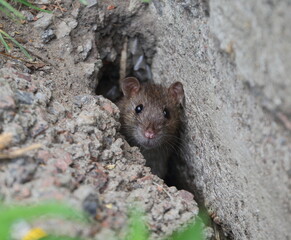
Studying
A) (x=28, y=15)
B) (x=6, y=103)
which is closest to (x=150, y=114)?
(x=28, y=15)

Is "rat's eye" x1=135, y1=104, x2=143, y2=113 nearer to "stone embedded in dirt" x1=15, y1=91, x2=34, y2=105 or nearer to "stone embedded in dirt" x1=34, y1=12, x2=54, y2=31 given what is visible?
"stone embedded in dirt" x1=34, y1=12, x2=54, y2=31

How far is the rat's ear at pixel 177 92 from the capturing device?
13.6ft

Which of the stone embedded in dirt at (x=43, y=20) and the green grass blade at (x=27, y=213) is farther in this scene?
the stone embedded in dirt at (x=43, y=20)

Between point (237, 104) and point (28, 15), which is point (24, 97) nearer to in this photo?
point (28, 15)

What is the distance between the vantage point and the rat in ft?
15.0

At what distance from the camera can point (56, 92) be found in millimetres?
3461

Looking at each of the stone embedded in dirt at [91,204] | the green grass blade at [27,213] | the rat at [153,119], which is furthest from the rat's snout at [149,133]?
the green grass blade at [27,213]

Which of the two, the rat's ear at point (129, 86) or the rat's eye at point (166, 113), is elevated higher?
the rat's eye at point (166, 113)

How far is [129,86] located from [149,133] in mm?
736

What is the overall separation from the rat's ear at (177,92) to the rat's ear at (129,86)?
1.87 feet

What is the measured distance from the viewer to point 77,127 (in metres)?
3.19

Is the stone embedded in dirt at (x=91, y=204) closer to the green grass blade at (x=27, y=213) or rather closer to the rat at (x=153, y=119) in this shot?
the green grass blade at (x=27, y=213)

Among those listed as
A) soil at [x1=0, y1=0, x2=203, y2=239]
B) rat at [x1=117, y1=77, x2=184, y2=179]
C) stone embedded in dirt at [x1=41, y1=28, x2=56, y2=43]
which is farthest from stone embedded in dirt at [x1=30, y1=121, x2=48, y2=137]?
rat at [x1=117, y1=77, x2=184, y2=179]

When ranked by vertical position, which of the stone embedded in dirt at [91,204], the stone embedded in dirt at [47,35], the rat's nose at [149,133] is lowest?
the rat's nose at [149,133]
